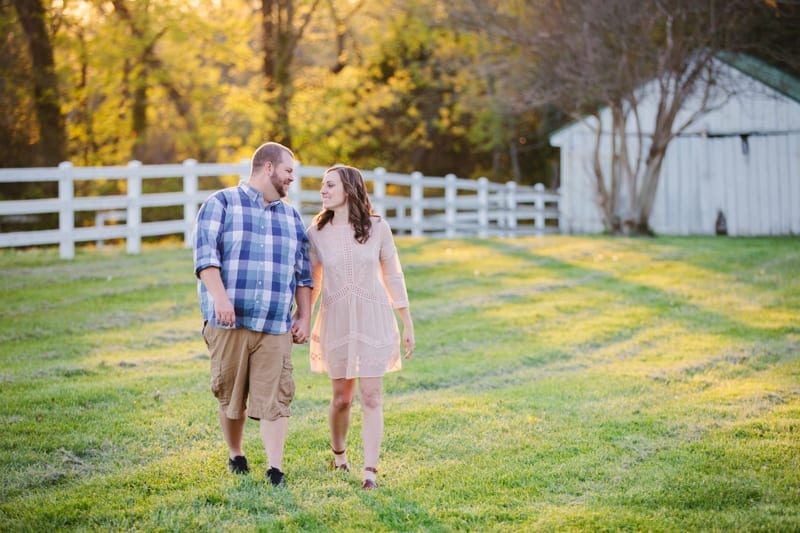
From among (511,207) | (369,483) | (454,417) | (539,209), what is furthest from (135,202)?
(539,209)

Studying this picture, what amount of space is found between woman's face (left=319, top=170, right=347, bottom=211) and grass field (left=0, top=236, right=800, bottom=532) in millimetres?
1532

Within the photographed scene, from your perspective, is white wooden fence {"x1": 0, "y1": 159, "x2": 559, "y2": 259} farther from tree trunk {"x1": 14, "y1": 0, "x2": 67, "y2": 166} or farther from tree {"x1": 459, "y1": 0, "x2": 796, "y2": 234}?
tree {"x1": 459, "y1": 0, "x2": 796, "y2": 234}

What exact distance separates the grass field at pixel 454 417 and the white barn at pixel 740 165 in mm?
9895

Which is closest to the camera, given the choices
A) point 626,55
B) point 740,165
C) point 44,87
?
point 626,55

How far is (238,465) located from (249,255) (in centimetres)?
123

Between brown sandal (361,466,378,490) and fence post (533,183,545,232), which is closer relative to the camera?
brown sandal (361,466,378,490)

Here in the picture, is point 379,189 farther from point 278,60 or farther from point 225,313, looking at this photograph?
point 225,313

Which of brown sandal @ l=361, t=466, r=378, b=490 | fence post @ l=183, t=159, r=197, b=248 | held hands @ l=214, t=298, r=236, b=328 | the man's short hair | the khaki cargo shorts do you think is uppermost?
fence post @ l=183, t=159, r=197, b=248

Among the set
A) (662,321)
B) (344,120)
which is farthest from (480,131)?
(662,321)

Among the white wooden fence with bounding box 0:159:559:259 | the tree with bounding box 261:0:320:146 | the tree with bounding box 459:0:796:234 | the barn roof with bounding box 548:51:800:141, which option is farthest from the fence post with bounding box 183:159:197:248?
the barn roof with bounding box 548:51:800:141

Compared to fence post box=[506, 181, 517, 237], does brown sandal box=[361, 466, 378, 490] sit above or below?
below

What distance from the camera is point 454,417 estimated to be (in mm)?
6465

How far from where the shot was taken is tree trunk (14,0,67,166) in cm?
2147

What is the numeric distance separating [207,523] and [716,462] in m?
2.96
